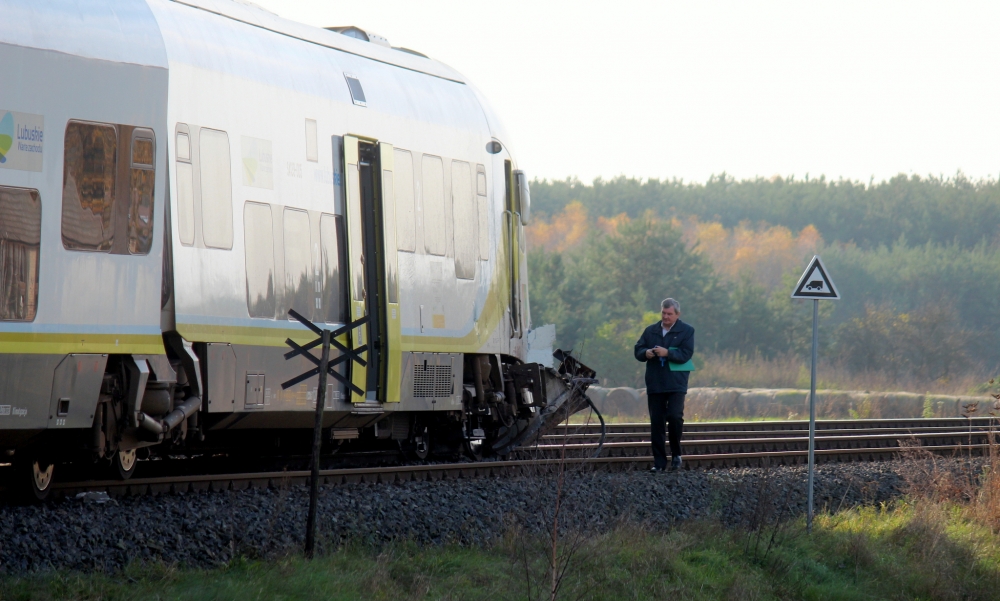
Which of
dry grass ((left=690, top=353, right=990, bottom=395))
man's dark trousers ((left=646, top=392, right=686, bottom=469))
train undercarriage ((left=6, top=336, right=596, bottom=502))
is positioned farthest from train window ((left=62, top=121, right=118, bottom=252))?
dry grass ((left=690, top=353, right=990, bottom=395))

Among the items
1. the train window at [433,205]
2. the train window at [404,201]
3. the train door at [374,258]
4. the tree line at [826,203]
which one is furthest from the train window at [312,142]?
the tree line at [826,203]

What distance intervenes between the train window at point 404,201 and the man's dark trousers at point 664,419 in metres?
3.05


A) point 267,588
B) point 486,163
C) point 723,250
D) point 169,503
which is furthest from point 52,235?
point 723,250

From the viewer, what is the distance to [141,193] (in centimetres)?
823

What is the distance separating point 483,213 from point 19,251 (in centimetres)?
555

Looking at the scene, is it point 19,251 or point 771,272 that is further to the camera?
point 771,272

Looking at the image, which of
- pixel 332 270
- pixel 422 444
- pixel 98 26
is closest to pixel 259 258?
pixel 332 270

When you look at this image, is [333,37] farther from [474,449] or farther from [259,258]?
[474,449]

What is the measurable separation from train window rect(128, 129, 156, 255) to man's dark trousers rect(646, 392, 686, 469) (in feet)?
18.7

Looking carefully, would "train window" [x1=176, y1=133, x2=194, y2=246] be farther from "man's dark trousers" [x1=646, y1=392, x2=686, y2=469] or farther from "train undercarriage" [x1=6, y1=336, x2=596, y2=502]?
"man's dark trousers" [x1=646, y1=392, x2=686, y2=469]

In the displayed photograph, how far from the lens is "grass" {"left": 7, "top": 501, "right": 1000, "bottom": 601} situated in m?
6.61

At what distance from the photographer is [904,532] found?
11.0 m

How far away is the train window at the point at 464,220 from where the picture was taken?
11.7 meters

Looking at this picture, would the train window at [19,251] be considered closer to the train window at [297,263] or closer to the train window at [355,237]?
the train window at [297,263]
